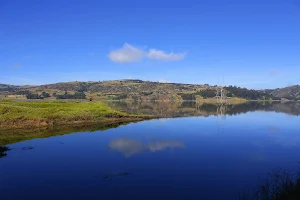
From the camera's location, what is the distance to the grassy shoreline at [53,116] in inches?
2373

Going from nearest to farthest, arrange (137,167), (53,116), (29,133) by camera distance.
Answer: (137,167)
(29,133)
(53,116)

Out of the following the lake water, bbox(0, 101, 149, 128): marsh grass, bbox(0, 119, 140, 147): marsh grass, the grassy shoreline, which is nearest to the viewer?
the lake water

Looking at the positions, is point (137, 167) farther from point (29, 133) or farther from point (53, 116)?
point (53, 116)

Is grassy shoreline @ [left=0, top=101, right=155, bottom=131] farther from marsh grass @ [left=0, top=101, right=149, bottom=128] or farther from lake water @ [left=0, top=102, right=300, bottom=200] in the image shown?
lake water @ [left=0, top=102, right=300, bottom=200]

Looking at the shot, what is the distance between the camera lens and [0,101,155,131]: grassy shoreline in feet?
198

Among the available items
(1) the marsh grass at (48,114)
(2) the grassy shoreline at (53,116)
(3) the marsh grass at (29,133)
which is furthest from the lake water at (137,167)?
(1) the marsh grass at (48,114)

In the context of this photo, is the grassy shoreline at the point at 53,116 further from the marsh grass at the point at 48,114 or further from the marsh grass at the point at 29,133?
the marsh grass at the point at 29,133

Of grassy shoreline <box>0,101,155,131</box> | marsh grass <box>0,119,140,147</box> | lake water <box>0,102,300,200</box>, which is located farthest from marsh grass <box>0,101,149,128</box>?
lake water <box>0,102,300,200</box>

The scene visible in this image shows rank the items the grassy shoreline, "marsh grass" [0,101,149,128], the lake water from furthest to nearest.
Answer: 1. "marsh grass" [0,101,149,128]
2. the grassy shoreline
3. the lake water

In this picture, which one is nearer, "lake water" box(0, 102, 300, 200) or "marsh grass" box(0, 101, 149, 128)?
"lake water" box(0, 102, 300, 200)

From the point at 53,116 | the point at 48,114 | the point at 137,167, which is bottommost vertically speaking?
the point at 137,167

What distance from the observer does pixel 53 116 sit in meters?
67.9

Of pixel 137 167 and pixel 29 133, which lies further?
pixel 29 133

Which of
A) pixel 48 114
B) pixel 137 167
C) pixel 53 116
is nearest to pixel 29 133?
pixel 53 116
